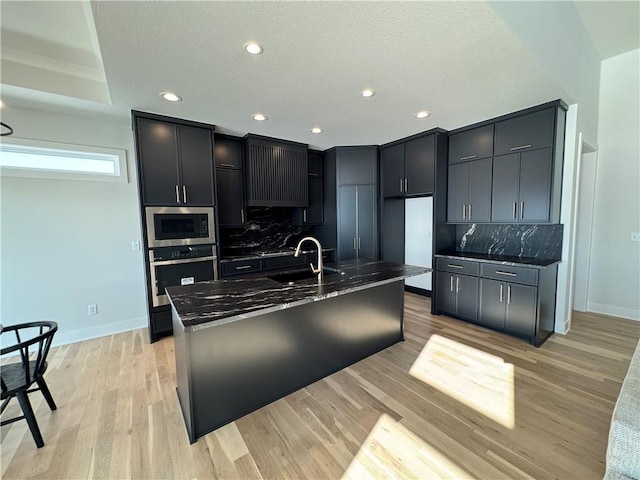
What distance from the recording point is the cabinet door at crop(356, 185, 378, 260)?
4477mm

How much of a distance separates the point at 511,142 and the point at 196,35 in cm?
341

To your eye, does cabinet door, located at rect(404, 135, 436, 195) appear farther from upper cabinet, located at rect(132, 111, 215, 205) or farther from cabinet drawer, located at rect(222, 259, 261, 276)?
upper cabinet, located at rect(132, 111, 215, 205)

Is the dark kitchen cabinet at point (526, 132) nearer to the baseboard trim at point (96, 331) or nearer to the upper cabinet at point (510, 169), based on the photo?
the upper cabinet at point (510, 169)

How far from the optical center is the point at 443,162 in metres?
3.74

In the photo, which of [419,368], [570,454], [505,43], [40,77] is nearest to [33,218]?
[40,77]

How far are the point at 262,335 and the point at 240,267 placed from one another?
1.87 m

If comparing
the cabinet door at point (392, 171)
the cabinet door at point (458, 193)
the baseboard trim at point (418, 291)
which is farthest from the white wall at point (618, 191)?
the cabinet door at point (392, 171)

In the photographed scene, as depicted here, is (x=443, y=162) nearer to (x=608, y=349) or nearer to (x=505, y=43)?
(x=505, y=43)

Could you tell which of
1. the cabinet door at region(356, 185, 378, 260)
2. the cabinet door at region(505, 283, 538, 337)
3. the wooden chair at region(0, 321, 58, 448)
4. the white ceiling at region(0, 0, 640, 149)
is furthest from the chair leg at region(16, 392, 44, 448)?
the cabinet door at region(505, 283, 538, 337)

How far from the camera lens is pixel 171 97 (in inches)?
99.8

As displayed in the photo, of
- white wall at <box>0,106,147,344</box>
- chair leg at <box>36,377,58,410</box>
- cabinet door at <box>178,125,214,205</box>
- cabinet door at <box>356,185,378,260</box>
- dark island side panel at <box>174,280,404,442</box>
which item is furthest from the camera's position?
cabinet door at <box>356,185,378,260</box>

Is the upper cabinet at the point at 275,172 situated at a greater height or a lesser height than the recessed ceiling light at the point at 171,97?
lesser

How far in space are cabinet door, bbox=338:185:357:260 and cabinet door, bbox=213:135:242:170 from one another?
172 centimetres

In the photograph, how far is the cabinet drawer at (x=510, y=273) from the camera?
2805 millimetres
